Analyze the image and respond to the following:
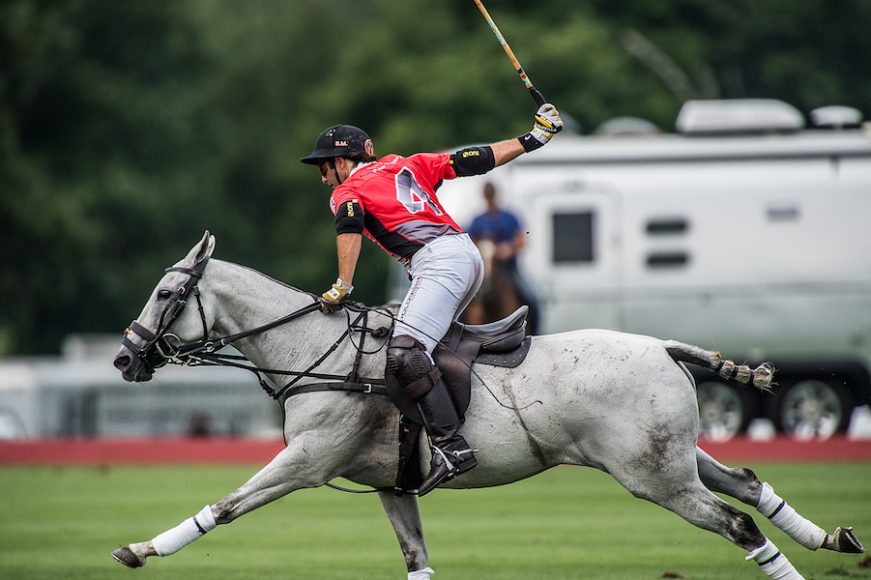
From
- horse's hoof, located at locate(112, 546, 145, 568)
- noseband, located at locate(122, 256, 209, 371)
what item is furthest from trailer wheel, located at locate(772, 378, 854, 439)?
horse's hoof, located at locate(112, 546, 145, 568)

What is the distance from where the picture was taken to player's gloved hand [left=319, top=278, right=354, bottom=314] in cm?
788

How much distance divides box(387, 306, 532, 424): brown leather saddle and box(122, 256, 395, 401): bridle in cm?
23

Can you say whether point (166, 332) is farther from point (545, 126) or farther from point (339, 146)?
point (545, 126)

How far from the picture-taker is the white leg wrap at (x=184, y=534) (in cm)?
764

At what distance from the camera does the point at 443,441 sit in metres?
7.74

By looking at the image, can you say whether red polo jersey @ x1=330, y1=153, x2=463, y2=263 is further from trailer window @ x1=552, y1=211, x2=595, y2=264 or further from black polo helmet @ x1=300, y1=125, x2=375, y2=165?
trailer window @ x1=552, y1=211, x2=595, y2=264

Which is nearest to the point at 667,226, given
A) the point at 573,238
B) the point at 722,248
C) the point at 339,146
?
the point at 722,248

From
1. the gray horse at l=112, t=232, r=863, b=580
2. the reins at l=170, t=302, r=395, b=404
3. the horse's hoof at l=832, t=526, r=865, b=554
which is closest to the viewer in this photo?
the gray horse at l=112, t=232, r=863, b=580

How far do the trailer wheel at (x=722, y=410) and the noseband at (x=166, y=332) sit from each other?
10451 mm

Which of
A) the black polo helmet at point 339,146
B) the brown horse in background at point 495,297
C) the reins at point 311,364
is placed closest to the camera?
the reins at point 311,364

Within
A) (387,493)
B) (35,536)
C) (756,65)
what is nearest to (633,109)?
(756,65)

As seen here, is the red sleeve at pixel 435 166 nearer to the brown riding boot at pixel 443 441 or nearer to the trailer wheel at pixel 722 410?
the brown riding boot at pixel 443 441

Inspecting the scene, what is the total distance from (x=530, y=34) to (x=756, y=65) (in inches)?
235

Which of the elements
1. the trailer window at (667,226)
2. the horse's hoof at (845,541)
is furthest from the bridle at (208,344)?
the trailer window at (667,226)
